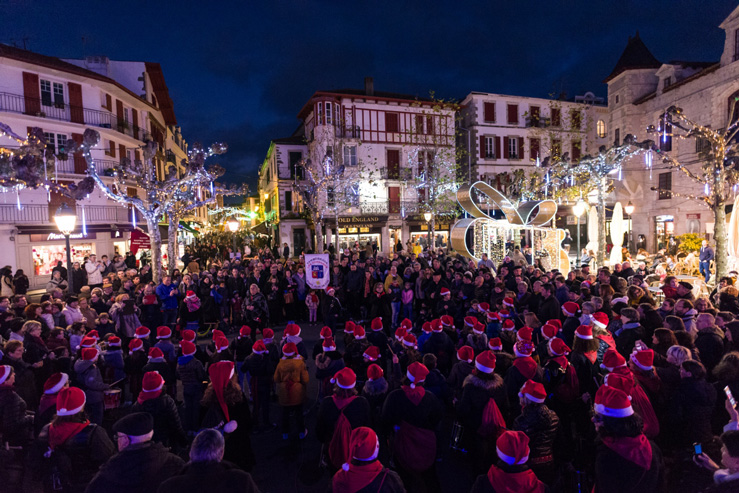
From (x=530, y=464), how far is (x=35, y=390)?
6035 mm

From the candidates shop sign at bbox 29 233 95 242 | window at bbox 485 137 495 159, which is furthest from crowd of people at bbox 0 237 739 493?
window at bbox 485 137 495 159

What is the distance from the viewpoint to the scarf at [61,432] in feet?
12.1

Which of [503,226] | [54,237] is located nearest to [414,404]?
[503,226]

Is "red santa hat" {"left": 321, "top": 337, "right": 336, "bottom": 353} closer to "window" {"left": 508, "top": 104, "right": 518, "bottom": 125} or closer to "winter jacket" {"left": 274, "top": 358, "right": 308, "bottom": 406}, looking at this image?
"winter jacket" {"left": 274, "top": 358, "right": 308, "bottom": 406}

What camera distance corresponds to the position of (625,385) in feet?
13.0

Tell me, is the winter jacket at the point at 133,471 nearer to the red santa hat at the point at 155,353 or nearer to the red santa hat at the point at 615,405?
the red santa hat at the point at 155,353

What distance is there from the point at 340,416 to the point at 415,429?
2.51 ft

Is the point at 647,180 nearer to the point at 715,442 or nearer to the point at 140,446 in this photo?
the point at 715,442

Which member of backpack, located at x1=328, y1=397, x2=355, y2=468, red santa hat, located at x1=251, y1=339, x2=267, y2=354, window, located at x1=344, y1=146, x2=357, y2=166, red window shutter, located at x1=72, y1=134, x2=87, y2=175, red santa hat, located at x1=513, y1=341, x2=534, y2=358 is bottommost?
backpack, located at x1=328, y1=397, x2=355, y2=468

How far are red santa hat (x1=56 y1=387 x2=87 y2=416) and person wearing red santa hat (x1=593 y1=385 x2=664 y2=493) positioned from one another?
4.45 metres

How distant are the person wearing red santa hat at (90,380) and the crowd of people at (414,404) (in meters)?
0.02

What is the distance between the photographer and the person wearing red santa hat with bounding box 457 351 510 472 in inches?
172

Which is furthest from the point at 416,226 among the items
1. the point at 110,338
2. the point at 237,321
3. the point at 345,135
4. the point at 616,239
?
the point at 110,338

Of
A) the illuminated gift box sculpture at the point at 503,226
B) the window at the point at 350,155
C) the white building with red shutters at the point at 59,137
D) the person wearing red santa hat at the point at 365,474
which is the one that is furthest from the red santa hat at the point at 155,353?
the window at the point at 350,155
